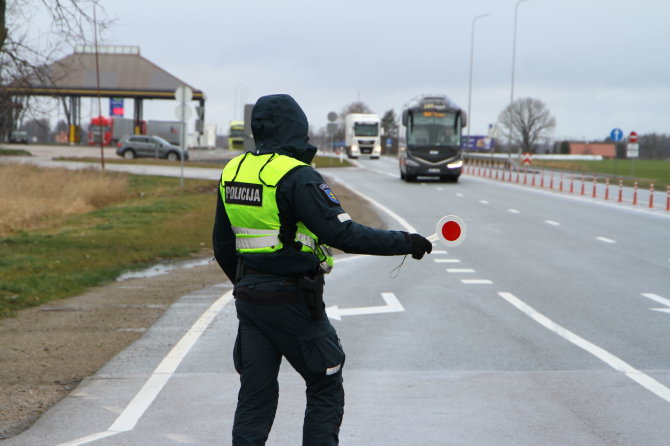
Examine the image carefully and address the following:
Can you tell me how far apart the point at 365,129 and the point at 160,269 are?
197ft

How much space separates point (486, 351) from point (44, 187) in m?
22.6

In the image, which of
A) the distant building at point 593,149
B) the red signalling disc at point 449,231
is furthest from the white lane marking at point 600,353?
the distant building at point 593,149

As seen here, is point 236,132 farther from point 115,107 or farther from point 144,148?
point 144,148

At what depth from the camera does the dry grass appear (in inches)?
896

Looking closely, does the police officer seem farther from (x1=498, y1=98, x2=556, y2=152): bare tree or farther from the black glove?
(x1=498, y1=98, x2=556, y2=152): bare tree

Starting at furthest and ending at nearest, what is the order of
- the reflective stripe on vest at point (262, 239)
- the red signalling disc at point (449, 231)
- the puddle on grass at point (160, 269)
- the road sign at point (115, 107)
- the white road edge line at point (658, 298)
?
the road sign at point (115, 107), the puddle on grass at point (160, 269), the white road edge line at point (658, 298), the red signalling disc at point (449, 231), the reflective stripe on vest at point (262, 239)

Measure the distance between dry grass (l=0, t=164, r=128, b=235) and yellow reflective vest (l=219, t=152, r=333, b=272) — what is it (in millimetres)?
16589

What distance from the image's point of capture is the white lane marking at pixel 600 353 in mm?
6586

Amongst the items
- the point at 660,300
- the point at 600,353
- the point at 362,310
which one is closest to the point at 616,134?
the point at 660,300

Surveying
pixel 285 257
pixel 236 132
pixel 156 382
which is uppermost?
pixel 285 257

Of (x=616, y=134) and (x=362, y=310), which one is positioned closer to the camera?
(x=362, y=310)

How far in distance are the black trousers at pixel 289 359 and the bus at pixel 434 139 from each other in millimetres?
36549

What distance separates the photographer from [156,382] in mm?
6727

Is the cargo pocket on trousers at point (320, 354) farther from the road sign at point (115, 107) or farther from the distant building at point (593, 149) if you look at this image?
the distant building at point (593, 149)
